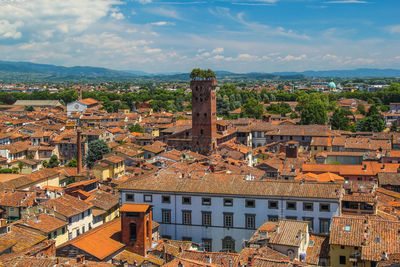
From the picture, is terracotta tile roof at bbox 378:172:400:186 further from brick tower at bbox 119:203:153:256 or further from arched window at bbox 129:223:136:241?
arched window at bbox 129:223:136:241

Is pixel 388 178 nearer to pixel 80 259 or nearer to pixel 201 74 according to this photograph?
pixel 80 259

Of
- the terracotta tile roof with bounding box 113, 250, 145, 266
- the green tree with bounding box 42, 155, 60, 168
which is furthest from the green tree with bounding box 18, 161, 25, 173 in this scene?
the terracotta tile roof with bounding box 113, 250, 145, 266

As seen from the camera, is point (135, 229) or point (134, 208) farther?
point (134, 208)

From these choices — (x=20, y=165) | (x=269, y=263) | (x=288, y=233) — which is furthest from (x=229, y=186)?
(x=20, y=165)

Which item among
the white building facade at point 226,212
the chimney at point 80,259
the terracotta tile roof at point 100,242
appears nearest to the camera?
the chimney at point 80,259

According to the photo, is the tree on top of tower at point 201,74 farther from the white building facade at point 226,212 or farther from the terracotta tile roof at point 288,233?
the terracotta tile roof at point 288,233

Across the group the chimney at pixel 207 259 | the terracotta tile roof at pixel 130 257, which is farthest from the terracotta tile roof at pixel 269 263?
the terracotta tile roof at pixel 130 257
